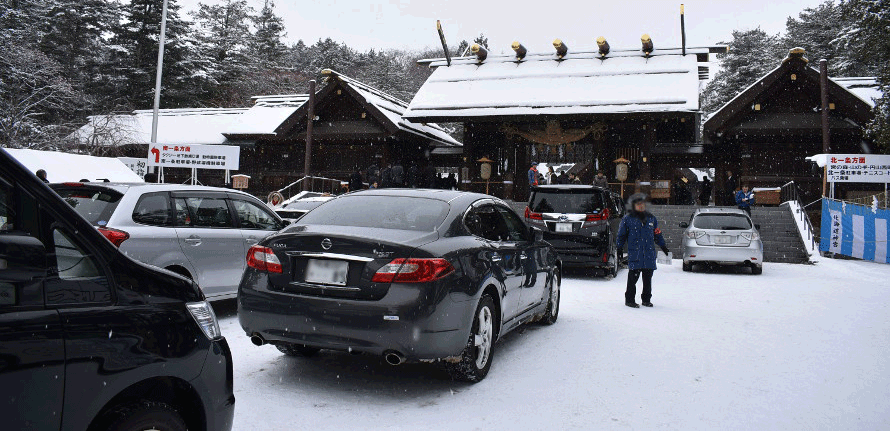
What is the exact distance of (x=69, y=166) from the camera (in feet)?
57.0

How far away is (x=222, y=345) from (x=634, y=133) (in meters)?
23.7

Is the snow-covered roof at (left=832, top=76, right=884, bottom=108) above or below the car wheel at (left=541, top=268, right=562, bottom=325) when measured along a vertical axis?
above

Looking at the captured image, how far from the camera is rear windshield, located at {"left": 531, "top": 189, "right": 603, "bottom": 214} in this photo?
12.0 meters

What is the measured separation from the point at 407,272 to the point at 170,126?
34.0m

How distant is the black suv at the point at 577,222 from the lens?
39.2ft

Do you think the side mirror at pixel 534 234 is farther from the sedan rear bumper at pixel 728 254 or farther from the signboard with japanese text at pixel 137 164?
the signboard with japanese text at pixel 137 164

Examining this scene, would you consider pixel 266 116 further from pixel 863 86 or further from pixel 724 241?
pixel 863 86

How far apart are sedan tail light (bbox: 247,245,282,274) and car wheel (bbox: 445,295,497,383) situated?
1.53 metres

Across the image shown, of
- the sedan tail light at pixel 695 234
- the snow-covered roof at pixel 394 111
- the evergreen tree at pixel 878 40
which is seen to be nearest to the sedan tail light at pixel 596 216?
the sedan tail light at pixel 695 234

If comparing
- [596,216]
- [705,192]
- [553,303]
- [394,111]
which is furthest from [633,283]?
[394,111]

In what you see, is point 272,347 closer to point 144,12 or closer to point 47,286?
point 47,286

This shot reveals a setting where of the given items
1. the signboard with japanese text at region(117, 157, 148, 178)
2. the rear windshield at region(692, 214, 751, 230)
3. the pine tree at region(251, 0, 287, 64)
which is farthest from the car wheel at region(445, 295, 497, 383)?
the pine tree at region(251, 0, 287, 64)

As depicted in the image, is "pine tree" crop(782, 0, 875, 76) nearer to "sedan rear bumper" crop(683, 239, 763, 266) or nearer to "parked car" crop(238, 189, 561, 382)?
"sedan rear bumper" crop(683, 239, 763, 266)

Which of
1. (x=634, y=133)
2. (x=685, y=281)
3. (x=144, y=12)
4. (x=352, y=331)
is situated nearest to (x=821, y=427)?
(x=352, y=331)
